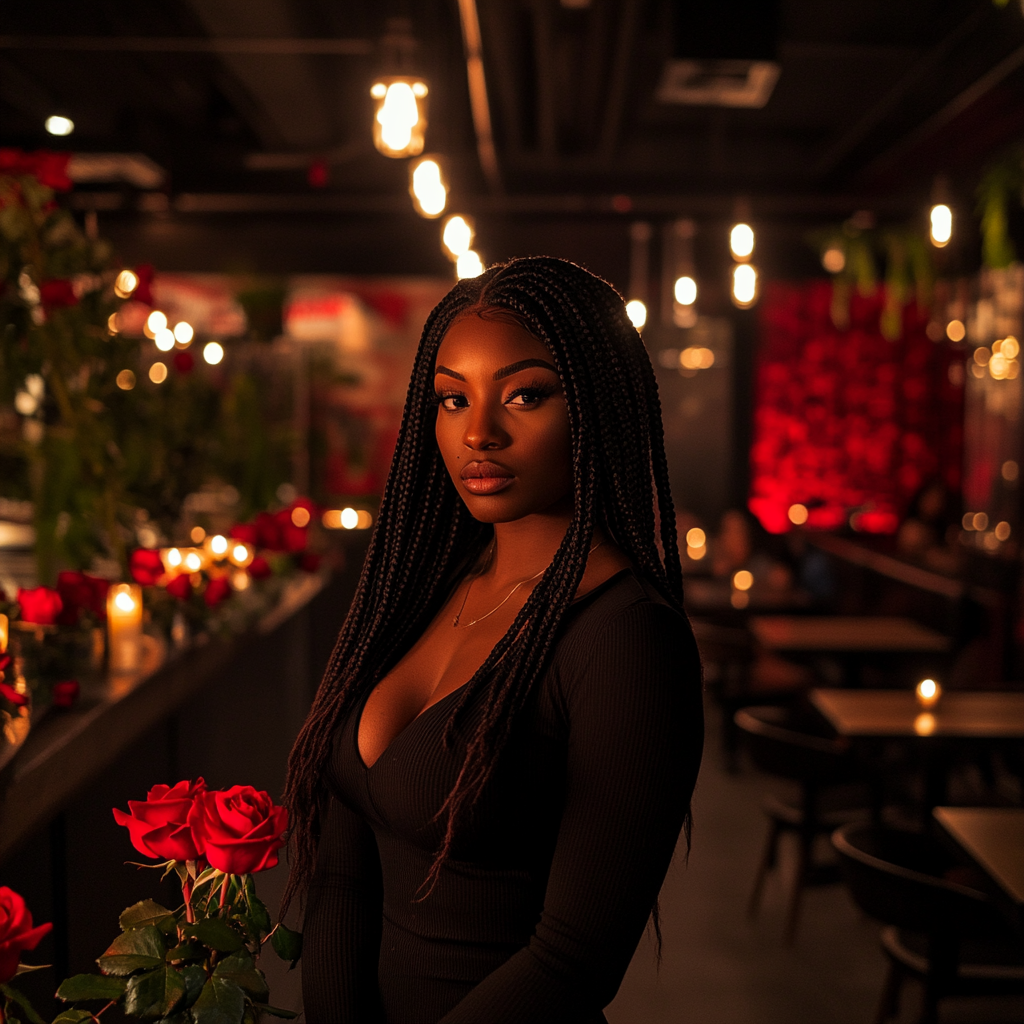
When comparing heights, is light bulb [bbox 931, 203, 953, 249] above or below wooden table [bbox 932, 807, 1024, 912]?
above

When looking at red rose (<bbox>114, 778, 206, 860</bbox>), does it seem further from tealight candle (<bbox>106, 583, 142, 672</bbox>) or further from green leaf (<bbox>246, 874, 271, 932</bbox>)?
tealight candle (<bbox>106, 583, 142, 672</bbox>)

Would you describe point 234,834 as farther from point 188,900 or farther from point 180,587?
point 180,587

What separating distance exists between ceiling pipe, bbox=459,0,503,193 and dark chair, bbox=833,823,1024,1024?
3.33 metres

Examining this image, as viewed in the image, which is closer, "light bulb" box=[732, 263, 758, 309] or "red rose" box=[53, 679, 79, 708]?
"red rose" box=[53, 679, 79, 708]

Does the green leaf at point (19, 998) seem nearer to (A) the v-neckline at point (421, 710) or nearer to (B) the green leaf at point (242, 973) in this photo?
(B) the green leaf at point (242, 973)

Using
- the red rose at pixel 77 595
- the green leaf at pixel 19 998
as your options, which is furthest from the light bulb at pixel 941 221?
the green leaf at pixel 19 998

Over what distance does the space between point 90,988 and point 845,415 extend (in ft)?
28.6

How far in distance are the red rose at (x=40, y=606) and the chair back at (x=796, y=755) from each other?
7.33 feet

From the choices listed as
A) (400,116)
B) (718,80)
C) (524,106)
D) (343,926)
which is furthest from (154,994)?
(524,106)

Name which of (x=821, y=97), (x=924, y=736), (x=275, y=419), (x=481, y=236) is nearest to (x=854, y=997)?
(x=924, y=736)

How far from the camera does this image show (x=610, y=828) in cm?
94

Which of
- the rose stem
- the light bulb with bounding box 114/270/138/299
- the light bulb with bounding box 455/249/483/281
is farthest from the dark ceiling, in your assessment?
the rose stem

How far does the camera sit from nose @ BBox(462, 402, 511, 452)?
1.08 metres

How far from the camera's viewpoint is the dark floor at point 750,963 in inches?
115
